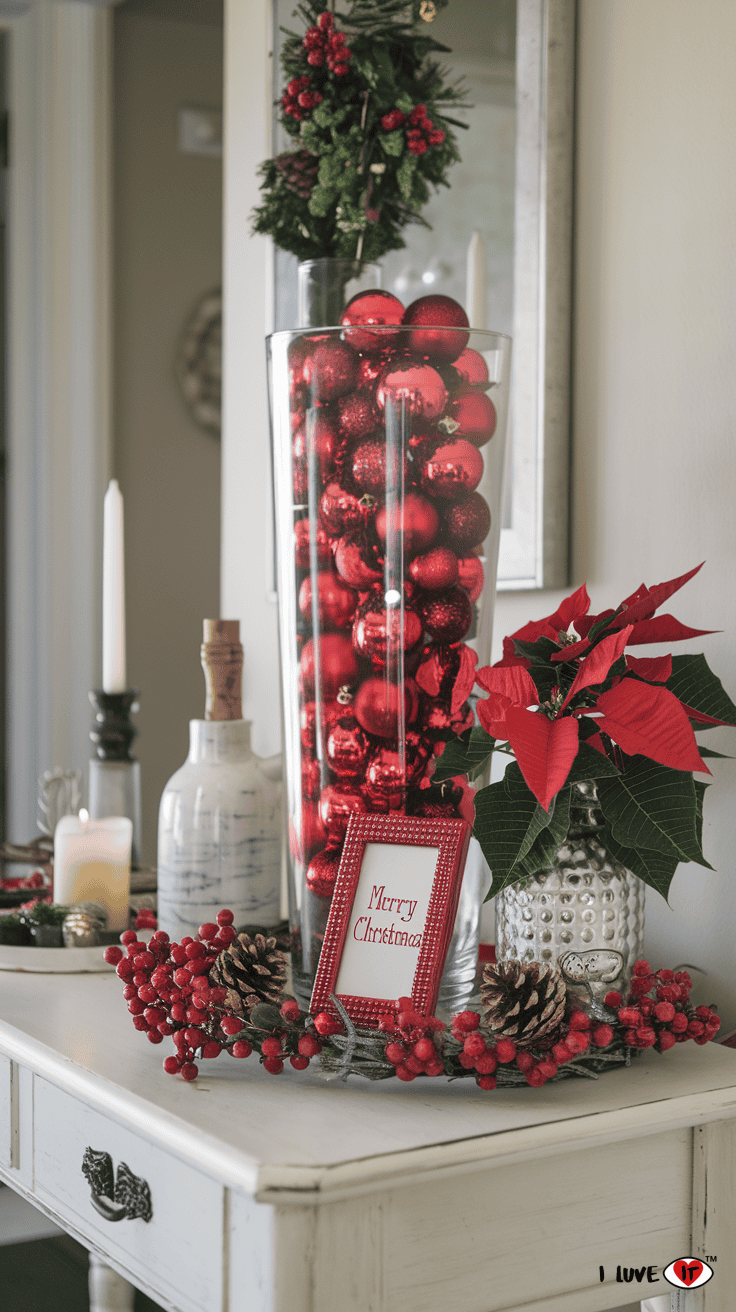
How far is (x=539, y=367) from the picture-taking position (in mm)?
1060

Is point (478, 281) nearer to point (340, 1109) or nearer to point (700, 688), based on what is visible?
point (700, 688)

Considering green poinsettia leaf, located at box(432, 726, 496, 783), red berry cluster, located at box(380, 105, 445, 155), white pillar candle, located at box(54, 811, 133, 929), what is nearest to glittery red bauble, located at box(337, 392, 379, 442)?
green poinsettia leaf, located at box(432, 726, 496, 783)

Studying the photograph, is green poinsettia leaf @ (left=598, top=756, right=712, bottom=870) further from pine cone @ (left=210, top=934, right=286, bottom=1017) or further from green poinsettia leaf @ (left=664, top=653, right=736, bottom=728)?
pine cone @ (left=210, top=934, right=286, bottom=1017)

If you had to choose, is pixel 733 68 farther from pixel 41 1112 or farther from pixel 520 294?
pixel 41 1112

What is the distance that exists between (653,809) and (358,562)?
0.26 metres

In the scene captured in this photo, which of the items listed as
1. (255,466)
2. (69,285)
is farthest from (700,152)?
(69,285)

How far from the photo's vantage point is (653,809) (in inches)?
29.0

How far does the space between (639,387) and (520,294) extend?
15 cm

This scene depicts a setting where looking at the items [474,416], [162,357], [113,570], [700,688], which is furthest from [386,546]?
[162,357]

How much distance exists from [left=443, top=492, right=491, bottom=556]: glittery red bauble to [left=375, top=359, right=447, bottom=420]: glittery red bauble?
0.07 meters

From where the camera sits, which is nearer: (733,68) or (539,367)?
(733,68)

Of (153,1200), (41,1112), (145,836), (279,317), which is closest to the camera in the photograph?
(153,1200)

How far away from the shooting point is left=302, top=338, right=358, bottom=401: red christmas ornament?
0.85 metres

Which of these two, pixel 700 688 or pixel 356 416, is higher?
pixel 356 416
